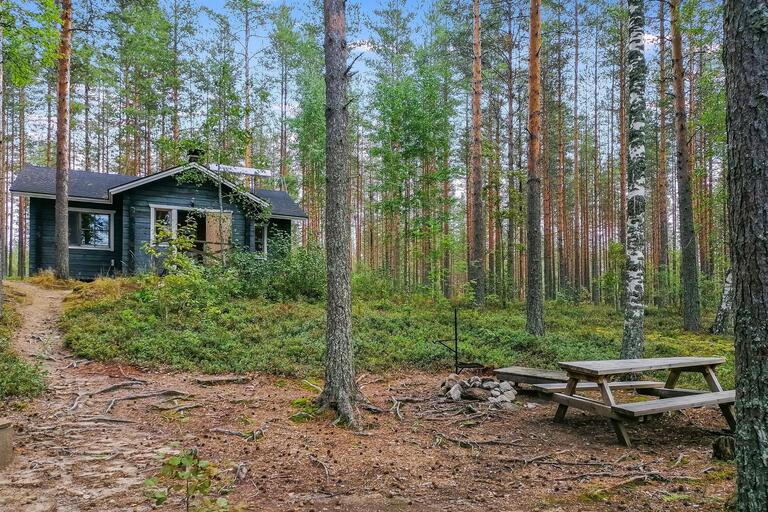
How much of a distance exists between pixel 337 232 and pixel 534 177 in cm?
689

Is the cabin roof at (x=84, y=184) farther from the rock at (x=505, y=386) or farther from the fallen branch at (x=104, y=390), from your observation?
the rock at (x=505, y=386)

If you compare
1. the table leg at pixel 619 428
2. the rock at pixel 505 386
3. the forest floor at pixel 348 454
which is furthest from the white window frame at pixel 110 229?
the table leg at pixel 619 428

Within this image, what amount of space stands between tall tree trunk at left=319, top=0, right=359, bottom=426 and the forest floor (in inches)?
16.2

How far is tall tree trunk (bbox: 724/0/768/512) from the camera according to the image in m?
2.24

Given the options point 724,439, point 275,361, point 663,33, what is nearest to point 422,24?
point 663,33

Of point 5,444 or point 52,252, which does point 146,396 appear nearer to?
point 5,444

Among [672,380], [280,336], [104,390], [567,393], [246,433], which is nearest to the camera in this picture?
[246,433]

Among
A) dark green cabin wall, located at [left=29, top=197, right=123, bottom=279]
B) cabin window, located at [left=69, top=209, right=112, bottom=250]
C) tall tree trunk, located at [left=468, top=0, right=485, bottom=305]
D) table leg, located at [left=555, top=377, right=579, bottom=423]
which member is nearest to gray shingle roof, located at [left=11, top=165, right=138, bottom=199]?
dark green cabin wall, located at [left=29, top=197, right=123, bottom=279]

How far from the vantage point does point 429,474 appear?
3.89 metres

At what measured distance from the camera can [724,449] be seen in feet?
13.3

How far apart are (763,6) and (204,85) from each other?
22.4 meters

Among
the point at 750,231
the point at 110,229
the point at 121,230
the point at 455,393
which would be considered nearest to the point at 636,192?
the point at 455,393

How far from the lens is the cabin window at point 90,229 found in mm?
16156

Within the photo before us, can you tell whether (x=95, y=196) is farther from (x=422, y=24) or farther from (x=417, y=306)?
(x=422, y=24)
